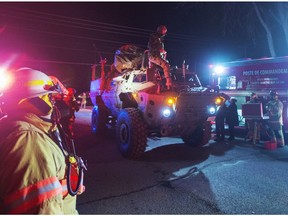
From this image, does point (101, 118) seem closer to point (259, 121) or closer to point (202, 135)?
point (202, 135)

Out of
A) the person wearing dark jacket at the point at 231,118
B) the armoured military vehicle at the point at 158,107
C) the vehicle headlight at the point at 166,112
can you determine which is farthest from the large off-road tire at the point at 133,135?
the person wearing dark jacket at the point at 231,118

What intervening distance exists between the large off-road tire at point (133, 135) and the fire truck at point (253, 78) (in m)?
3.88

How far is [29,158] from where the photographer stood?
1.40 meters

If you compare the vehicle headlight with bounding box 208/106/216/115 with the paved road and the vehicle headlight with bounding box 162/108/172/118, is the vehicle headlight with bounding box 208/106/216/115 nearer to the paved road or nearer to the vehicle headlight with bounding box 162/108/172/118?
the paved road

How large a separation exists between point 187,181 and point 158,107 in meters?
2.16

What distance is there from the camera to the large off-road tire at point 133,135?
6809 millimetres

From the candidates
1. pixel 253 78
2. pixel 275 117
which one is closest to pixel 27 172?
pixel 275 117

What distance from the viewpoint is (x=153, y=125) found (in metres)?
7.14

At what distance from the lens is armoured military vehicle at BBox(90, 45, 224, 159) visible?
679cm

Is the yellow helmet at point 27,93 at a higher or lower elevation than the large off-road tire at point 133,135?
higher

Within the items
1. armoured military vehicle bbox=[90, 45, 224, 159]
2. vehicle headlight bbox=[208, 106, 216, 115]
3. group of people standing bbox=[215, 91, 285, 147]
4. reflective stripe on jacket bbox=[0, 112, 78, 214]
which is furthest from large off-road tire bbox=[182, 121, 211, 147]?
reflective stripe on jacket bbox=[0, 112, 78, 214]

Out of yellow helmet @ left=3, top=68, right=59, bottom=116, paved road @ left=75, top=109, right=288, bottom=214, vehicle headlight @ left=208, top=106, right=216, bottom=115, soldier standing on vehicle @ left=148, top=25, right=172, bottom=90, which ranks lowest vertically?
paved road @ left=75, top=109, right=288, bottom=214

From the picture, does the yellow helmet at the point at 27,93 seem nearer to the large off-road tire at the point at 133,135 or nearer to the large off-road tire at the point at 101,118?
the large off-road tire at the point at 133,135

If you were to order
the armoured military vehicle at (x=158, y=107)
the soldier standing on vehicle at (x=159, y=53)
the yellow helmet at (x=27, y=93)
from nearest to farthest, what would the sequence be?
the yellow helmet at (x=27, y=93) < the armoured military vehicle at (x=158, y=107) < the soldier standing on vehicle at (x=159, y=53)
